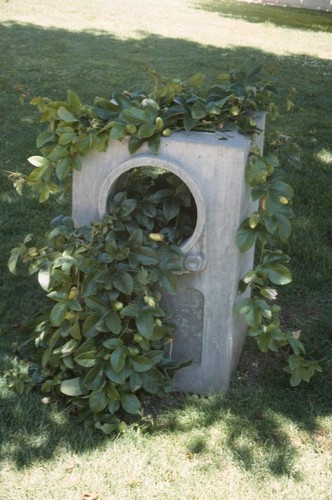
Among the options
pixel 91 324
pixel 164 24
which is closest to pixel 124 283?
pixel 91 324

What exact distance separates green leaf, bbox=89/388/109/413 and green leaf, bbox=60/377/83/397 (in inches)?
4.7

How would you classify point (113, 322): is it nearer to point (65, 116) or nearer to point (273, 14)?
point (65, 116)

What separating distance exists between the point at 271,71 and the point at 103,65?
6499mm

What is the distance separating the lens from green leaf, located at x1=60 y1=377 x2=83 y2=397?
3.14 m

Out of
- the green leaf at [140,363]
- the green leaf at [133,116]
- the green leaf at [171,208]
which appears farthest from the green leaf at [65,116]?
the green leaf at [140,363]

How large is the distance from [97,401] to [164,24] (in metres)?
11.7

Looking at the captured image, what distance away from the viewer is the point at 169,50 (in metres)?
11.0

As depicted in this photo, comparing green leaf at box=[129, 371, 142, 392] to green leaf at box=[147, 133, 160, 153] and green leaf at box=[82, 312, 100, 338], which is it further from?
green leaf at box=[147, 133, 160, 153]

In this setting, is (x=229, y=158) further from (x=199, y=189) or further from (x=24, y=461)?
(x=24, y=461)

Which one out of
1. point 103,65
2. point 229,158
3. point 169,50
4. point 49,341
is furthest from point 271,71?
point 169,50

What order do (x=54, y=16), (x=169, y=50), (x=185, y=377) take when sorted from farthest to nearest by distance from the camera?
1. (x=54, y=16)
2. (x=169, y=50)
3. (x=185, y=377)

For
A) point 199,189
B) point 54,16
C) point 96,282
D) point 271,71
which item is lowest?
point 54,16

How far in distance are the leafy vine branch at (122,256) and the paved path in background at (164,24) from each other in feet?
29.7

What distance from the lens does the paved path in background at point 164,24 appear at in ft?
40.4
